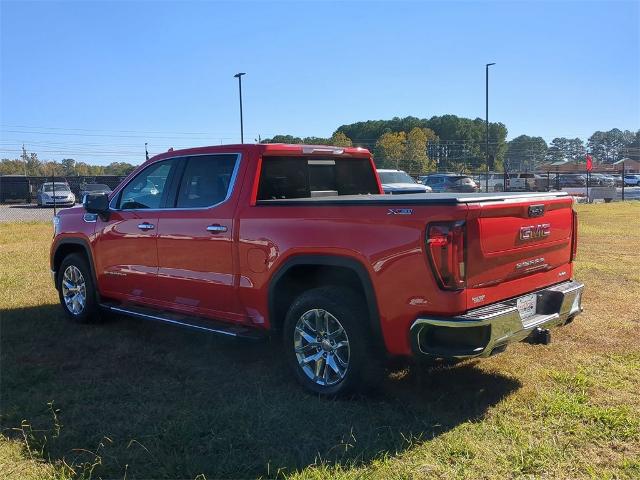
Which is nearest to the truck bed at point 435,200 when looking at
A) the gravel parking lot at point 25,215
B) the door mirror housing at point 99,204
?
the door mirror housing at point 99,204

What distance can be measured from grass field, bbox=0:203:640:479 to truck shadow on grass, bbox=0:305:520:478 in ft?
0.04

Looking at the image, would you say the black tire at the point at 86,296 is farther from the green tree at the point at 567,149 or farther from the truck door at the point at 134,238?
the green tree at the point at 567,149

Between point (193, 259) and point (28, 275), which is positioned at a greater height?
point (193, 259)

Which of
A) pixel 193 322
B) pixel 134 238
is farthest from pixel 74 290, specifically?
pixel 193 322

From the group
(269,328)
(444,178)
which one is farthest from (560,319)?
(444,178)

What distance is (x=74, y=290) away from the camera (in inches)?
264

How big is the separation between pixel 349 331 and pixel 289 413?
27.2 inches

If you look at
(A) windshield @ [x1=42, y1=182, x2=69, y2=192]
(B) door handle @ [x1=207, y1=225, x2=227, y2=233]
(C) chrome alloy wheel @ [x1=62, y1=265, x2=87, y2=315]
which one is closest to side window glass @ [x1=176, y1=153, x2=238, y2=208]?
(B) door handle @ [x1=207, y1=225, x2=227, y2=233]

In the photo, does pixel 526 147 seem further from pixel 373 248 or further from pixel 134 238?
pixel 373 248

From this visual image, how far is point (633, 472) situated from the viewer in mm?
3258

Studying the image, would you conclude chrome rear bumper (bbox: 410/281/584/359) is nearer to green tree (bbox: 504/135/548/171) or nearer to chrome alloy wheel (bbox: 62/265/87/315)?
chrome alloy wheel (bbox: 62/265/87/315)

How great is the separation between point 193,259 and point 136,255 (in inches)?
37.0

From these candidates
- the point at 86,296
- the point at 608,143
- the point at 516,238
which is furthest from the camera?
the point at 608,143

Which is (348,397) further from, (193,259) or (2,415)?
(2,415)
